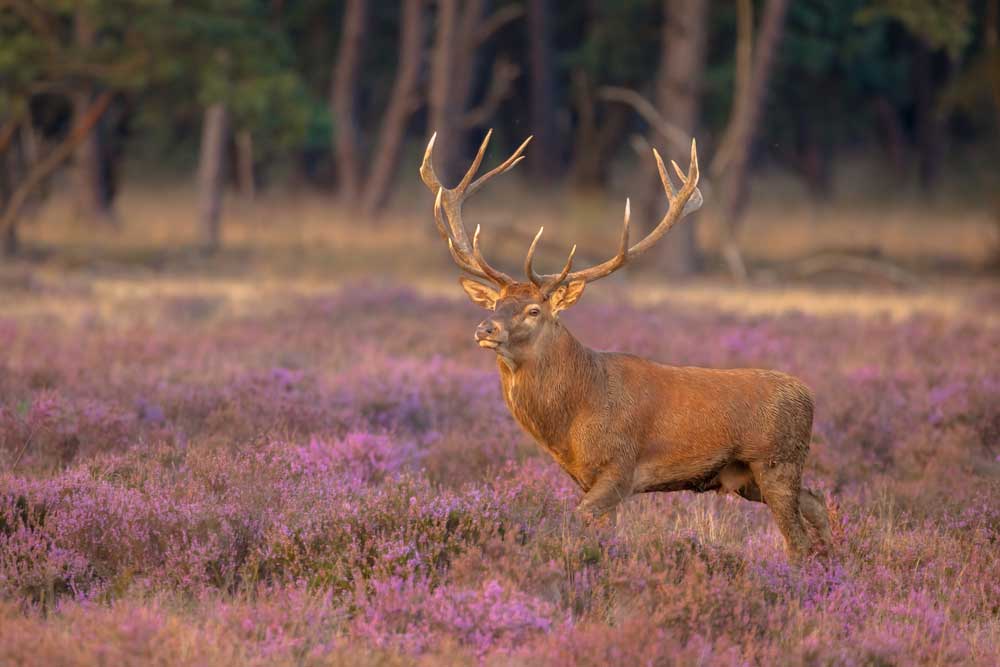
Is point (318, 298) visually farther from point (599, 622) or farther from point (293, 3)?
point (293, 3)

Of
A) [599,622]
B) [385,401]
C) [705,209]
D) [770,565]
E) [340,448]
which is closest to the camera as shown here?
[599,622]

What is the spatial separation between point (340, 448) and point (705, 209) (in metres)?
18.7

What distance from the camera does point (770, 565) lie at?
6.30 m

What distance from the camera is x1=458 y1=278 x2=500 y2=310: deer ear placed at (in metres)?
6.95

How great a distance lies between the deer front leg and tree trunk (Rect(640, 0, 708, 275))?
586 inches

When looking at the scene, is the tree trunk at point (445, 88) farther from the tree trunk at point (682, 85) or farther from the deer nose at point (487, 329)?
the deer nose at point (487, 329)


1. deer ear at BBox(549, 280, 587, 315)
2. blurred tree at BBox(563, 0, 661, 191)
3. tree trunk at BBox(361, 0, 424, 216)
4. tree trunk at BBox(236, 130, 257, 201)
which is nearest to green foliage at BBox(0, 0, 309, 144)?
tree trunk at BBox(361, 0, 424, 216)

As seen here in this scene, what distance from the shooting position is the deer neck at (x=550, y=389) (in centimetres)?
660

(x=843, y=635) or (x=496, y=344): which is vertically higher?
(x=496, y=344)

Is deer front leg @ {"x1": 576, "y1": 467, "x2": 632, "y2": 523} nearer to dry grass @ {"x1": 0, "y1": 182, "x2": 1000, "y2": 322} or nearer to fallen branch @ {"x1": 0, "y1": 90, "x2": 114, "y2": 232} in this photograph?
dry grass @ {"x1": 0, "y1": 182, "x2": 1000, "y2": 322}

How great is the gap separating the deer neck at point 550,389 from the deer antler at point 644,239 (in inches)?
10.8

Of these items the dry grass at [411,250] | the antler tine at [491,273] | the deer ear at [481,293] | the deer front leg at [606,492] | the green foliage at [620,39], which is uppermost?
the green foliage at [620,39]

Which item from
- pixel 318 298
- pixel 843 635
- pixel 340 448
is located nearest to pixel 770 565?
pixel 843 635

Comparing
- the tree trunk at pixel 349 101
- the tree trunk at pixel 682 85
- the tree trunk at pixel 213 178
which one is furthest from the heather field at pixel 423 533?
the tree trunk at pixel 349 101
